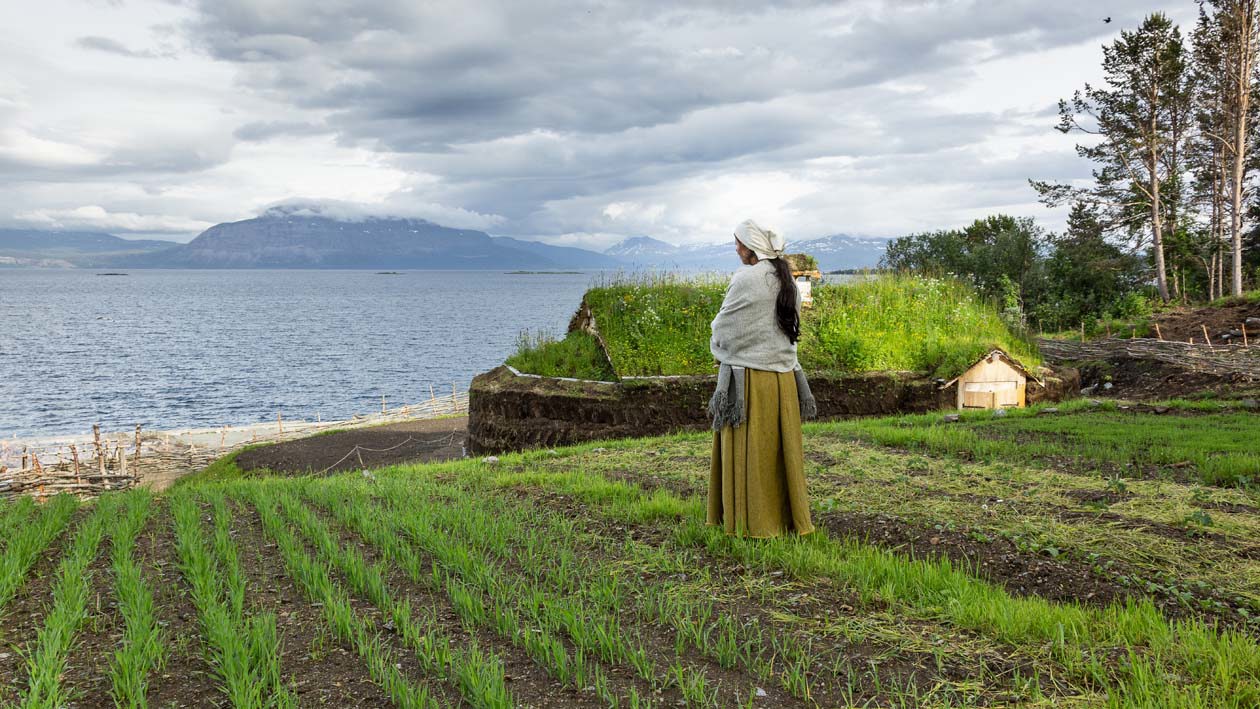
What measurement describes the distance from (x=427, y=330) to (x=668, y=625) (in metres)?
99.1

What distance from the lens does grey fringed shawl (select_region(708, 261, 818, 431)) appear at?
6.13 m

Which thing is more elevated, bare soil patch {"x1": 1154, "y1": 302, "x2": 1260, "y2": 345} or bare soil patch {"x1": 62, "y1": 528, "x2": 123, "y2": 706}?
bare soil patch {"x1": 1154, "y1": 302, "x2": 1260, "y2": 345}

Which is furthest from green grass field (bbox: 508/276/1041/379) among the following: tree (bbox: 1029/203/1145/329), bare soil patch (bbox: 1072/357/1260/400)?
tree (bbox: 1029/203/1145/329)

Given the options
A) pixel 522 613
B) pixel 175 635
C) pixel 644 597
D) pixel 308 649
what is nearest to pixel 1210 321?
pixel 644 597

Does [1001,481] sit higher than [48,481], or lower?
higher

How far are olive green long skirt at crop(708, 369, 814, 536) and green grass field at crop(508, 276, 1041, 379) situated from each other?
32.2 ft

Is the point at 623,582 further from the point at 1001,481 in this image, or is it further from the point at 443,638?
the point at 1001,481

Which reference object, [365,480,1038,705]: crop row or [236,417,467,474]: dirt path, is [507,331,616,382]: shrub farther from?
[365,480,1038,705]: crop row

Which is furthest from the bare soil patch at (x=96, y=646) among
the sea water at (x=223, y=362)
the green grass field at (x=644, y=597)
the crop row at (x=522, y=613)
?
the sea water at (x=223, y=362)

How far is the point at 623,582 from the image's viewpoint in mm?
5414

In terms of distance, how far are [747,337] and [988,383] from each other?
11.9 m

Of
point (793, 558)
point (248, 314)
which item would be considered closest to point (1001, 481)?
point (793, 558)

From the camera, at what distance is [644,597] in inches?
200

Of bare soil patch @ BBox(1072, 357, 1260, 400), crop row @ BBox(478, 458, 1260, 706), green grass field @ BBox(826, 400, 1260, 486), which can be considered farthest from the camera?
bare soil patch @ BBox(1072, 357, 1260, 400)
